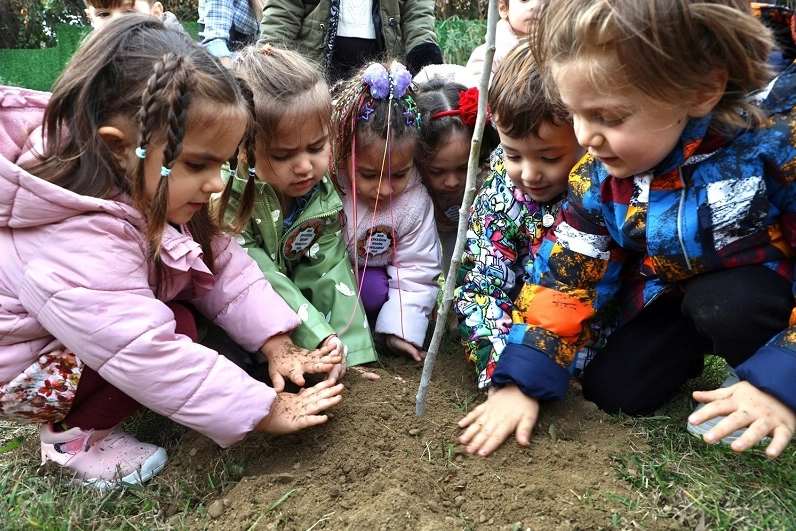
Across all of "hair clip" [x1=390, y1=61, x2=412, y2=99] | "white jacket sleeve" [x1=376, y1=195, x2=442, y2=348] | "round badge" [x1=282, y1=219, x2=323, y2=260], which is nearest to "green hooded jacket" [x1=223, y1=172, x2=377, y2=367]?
"round badge" [x1=282, y1=219, x2=323, y2=260]

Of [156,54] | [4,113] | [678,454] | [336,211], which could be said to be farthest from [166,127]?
[678,454]

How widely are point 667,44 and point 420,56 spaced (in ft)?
8.65

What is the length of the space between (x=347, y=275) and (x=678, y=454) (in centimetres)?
131

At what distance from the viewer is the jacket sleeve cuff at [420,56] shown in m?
4.02

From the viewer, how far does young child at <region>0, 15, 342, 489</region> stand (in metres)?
1.73

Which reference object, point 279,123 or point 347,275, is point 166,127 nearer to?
point 279,123

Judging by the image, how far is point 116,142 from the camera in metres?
1.82

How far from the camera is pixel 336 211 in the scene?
105 inches

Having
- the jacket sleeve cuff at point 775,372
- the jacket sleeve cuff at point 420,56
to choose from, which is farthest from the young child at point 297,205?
the jacket sleeve cuff at point 420,56

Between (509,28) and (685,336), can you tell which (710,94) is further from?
(509,28)

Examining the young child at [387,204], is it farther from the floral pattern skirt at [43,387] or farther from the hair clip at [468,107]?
the floral pattern skirt at [43,387]

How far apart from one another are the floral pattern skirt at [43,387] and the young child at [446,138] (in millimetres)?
1553

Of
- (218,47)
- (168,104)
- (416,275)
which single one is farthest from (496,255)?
(218,47)

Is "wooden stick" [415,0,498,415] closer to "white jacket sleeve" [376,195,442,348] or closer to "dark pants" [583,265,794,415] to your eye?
"dark pants" [583,265,794,415]
